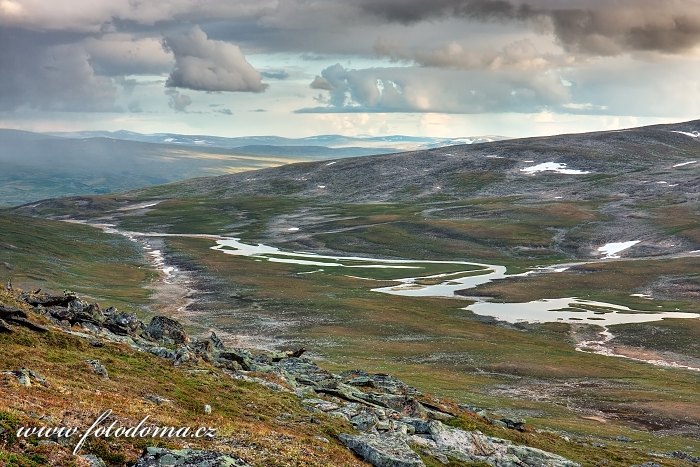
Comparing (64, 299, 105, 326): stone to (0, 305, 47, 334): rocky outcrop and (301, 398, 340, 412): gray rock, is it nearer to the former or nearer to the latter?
(0, 305, 47, 334): rocky outcrop

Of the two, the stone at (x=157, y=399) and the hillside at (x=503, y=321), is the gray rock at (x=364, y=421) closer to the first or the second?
the stone at (x=157, y=399)

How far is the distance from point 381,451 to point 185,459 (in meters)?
9.36

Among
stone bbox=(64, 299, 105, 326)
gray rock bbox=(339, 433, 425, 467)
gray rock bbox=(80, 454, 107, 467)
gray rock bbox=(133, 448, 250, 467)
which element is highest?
gray rock bbox=(80, 454, 107, 467)

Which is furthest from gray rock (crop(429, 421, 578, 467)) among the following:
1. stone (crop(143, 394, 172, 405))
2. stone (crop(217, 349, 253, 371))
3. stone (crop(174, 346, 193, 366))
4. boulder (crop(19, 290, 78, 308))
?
boulder (crop(19, 290, 78, 308))

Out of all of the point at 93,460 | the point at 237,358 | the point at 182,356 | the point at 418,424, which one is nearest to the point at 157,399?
the point at 93,460

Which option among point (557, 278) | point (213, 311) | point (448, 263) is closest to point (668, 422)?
point (213, 311)

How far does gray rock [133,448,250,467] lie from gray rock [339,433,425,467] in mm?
7055

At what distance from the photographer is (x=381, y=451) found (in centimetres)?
2919

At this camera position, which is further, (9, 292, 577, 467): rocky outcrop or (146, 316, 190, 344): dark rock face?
(146, 316, 190, 344): dark rock face

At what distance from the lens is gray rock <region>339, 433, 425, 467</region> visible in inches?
1124

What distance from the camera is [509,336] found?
10212cm

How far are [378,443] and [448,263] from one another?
159 metres

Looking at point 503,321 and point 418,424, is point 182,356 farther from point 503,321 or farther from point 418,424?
point 503,321

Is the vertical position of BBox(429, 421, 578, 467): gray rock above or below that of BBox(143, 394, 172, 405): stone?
below
